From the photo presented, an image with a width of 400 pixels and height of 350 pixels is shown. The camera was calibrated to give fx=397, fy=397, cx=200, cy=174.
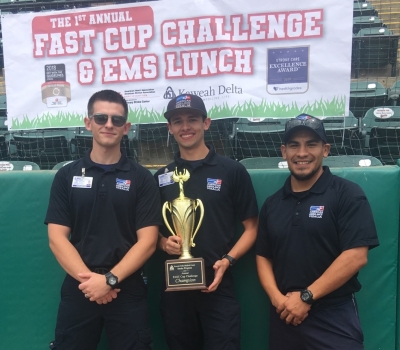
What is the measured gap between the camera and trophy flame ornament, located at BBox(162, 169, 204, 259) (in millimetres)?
2141

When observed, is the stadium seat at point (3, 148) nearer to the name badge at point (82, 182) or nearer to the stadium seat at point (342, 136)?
the name badge at point (82, 182)

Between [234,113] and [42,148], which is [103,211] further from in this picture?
[42,148]

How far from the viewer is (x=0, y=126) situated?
5027 mm

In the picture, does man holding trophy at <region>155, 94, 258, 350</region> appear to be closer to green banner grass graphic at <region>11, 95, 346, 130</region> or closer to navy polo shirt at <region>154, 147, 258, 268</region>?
navy polo shirt at <region>154, 147, 258, 268</region>

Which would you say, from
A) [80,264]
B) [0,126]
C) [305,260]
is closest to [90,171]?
[80,264]

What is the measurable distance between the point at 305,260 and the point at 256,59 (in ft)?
4.99

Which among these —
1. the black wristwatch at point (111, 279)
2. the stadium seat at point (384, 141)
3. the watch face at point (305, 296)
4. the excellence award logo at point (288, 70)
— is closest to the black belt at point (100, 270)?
the black wristwatch at point (111, 279)

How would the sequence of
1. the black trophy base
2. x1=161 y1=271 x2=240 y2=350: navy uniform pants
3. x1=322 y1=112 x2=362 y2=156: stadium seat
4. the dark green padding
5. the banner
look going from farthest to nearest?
x1=322 y1=112 x2=362 y2=156: stadium seat → the banner → the dark green padding → x1=161 y1=271 x2=240 y2=350: navy uniform pants → the black trophy base

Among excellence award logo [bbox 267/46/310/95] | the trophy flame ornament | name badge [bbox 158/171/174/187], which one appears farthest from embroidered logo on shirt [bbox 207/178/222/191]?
excellence award logo [bbox 267/46/310/95]

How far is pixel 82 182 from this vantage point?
2.13 metres

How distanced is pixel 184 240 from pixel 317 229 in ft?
2.29

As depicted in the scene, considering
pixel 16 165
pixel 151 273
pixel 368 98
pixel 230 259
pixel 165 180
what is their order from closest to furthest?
pixel 230 259, pixel 165 180, pixel 151 273, pixel 16 165, pixel 368 98

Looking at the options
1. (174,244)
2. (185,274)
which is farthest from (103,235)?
(185,274)

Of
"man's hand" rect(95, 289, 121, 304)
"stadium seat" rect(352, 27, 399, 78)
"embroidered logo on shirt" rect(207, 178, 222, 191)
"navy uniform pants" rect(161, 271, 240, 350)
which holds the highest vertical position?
"stadium seat" rect(352, 27, 399, 78)
